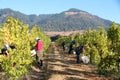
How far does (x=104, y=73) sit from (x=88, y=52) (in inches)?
288

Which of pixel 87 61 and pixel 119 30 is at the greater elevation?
pixel 119 30

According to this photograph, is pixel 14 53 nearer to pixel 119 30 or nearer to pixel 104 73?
pixel 104 73

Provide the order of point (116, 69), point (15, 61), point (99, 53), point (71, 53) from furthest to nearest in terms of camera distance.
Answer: point (71, 53), point (99, 53), point (116, 69), point (15, 61)

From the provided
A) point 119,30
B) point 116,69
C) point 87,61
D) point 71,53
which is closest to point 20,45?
point 116,69

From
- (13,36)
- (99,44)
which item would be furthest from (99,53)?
(13,36)

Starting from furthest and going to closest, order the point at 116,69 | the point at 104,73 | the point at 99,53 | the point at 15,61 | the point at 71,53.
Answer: the point at 71,53 < the point at 99,53 < the point at 104,73 < the point at 116,69 < the point at 15,61

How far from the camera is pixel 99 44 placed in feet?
94.3

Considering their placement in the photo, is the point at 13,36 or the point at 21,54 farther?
the point at 13,36

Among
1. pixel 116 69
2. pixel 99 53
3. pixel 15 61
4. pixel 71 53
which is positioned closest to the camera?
pixel 15 61

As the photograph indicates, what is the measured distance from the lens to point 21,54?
1839 cm

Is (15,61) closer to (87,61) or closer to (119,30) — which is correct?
(87,61)

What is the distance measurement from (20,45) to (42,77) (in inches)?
86.4

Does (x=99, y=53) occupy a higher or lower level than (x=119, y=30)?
lower

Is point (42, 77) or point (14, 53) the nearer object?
point (14, 53)
